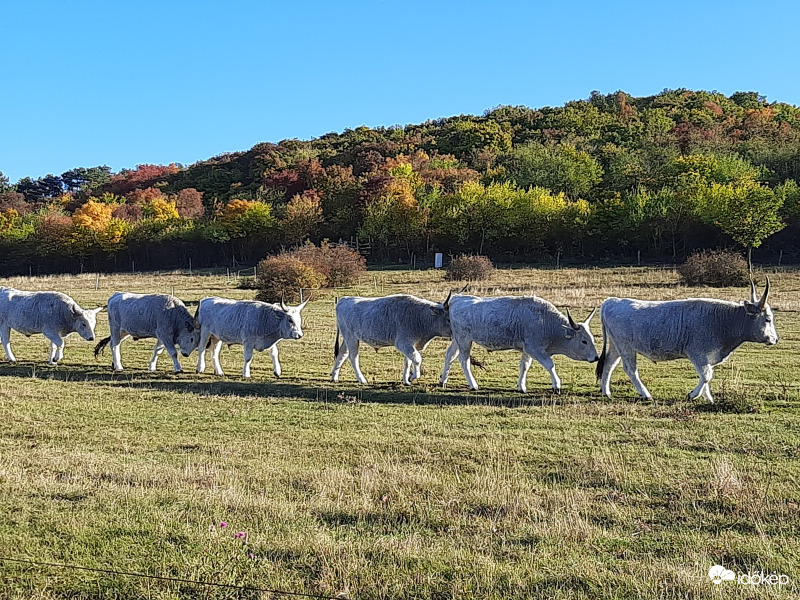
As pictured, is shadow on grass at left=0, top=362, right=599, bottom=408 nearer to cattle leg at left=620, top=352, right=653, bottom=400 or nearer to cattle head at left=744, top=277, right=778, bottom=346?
cattle leg at left=620, top=352, right=653, bottom=400

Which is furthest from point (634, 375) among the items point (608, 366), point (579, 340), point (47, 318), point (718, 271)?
point (718, 271)

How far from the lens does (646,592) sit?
4.64m

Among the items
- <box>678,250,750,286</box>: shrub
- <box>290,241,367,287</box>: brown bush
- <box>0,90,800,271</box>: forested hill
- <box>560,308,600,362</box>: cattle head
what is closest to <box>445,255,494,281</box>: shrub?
<box>290,241,367,287</box>: brown bush

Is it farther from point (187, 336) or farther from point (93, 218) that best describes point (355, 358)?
point (93, 218)

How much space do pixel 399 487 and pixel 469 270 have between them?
3791 cm

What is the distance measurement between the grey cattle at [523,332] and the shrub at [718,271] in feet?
84.0

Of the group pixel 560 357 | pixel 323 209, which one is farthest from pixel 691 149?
pixel 560 357

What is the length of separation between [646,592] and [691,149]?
84582 mm

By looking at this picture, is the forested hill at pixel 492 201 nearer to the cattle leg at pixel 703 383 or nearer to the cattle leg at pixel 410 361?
the cattle leg at pixel 703 383

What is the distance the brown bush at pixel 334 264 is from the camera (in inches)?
1638

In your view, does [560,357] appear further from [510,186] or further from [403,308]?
[510,186]

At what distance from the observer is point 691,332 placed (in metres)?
12.8

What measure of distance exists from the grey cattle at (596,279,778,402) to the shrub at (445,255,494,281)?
99.8 ft

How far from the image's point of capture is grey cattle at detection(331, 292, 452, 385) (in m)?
15.4
